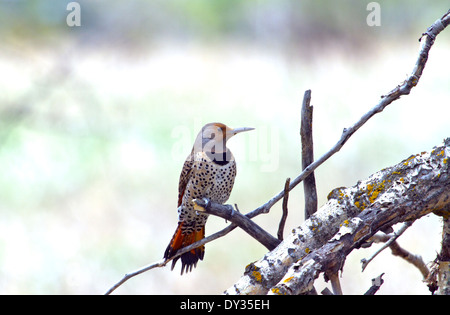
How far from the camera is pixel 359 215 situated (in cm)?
155

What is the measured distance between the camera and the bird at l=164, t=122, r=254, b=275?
234cm

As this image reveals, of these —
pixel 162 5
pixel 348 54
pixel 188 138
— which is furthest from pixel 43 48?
pixel 348 54

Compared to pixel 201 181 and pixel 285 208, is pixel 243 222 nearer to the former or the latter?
pixel 285 208

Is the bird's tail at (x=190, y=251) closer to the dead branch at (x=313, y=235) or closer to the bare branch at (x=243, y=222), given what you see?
the bare branch at (x=243, y=222)

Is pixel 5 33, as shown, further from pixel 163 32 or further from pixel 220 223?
pixel 220 223

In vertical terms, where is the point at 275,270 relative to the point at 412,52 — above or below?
below

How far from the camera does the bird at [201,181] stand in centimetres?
234

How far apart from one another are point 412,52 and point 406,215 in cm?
324

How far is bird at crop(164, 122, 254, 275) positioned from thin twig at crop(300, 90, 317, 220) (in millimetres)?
470

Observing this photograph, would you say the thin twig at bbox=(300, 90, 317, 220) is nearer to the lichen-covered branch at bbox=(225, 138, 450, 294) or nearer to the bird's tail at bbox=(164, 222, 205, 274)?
the lichen-covered branch at bbox=(225, 138, 450, 294)

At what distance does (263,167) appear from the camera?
3.97 m

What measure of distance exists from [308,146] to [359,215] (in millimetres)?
430

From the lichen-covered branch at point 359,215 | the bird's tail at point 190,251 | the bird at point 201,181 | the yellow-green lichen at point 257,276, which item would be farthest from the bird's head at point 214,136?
the yellow-green lichen at point 257,276

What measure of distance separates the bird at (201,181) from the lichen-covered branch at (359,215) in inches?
28.8
